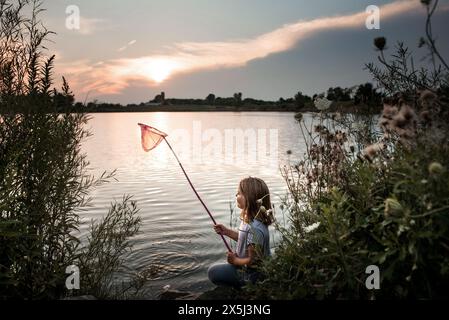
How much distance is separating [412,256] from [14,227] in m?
4.23

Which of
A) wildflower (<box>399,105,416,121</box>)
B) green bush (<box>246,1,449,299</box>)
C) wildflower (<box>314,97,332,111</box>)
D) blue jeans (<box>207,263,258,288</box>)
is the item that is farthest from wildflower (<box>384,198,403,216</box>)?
wildflower (<box>314,97,332,111</box>)

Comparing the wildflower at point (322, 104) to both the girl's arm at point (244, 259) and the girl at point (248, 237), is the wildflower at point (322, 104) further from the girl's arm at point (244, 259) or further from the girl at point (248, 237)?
the girl's arm at point (244, 259)

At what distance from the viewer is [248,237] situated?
5320mm

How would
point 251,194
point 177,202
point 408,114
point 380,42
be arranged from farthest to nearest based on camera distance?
point 177,202
point 251,194
point 380,42
point 408,114

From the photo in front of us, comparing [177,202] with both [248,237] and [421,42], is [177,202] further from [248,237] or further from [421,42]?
[421,42]

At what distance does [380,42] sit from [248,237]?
9.00ft

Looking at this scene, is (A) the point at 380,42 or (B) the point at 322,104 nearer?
(A) the point at 380,42

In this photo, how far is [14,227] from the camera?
4.89 meters

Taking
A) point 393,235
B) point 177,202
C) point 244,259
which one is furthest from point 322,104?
point 177,202

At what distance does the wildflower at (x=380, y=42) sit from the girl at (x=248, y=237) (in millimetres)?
2150

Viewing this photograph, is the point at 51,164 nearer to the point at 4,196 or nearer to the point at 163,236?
the point at 4,196

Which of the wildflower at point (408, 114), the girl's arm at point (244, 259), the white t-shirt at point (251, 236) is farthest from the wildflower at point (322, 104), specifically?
the wildflower at point (408, 114)

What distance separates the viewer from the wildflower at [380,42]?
14.5 ft
